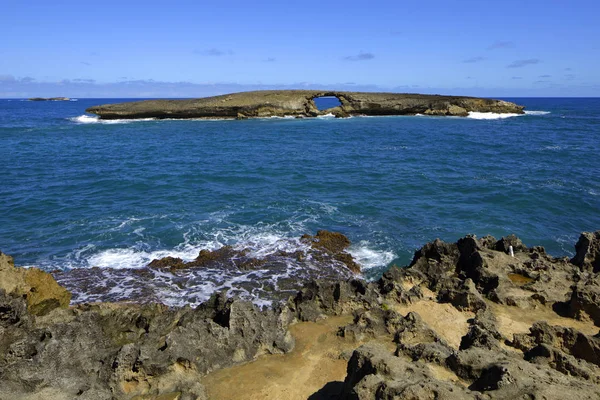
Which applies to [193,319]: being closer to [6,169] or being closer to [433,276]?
[433,276]

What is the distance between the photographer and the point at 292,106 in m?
82.8

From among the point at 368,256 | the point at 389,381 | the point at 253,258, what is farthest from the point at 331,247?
the point at 389,381

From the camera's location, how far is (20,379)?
7457 mm

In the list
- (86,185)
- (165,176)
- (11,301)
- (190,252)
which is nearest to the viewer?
(11,301)

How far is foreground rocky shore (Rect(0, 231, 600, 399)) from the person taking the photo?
22.2 ft

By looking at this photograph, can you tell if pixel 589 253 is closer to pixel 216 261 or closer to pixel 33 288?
pixel 216 261

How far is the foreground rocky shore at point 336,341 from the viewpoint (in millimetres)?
6773

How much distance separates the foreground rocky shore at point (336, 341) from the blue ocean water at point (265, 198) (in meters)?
3.49

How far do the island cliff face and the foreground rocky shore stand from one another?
230 feet

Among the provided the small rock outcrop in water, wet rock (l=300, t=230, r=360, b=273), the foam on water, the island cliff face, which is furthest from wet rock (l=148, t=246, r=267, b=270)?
the island cliff face

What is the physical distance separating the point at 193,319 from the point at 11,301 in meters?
4.08

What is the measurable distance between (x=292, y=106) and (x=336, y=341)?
2987 inches

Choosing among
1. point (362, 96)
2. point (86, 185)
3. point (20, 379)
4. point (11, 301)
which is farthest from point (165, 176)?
point (362, 96)

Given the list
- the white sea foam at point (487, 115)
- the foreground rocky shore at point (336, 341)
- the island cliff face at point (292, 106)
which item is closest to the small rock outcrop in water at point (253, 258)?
the foreground rocky shore at point (336, 341)
